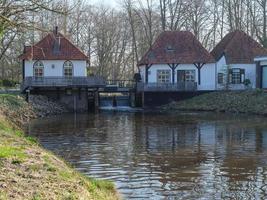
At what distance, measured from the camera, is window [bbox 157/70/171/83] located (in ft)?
158

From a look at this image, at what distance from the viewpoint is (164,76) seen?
4834cm

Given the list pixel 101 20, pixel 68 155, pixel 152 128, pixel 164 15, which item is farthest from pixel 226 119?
pixel 101 20

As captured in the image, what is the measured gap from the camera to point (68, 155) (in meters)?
17.4

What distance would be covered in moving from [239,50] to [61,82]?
1608 cm

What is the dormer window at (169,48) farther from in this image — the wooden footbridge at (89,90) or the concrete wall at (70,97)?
the concrete wall at (70,97)

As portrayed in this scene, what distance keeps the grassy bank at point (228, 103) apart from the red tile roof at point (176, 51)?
4.25m

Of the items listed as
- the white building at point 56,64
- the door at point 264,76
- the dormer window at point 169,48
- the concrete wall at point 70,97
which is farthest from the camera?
the dormer window at point 169,48

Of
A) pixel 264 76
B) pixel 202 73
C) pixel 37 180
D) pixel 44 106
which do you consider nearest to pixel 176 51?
pixel 202 73

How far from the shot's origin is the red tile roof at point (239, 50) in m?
48.6

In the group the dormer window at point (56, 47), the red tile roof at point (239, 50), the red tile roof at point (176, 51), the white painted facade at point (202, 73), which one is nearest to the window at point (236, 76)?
the red tile roof at point (239, 50)

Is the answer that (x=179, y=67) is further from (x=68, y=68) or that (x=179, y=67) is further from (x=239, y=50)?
(x=68, y=68)

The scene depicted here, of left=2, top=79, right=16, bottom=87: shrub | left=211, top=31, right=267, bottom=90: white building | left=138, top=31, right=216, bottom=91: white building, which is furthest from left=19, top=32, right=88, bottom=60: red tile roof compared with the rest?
left=2, top=79, right=16, bottom=87: shrub

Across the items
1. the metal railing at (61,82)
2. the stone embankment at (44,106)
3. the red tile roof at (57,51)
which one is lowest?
the stone embankment at (44,106)

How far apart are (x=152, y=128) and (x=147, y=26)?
36413 millimetres
